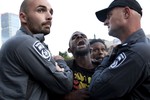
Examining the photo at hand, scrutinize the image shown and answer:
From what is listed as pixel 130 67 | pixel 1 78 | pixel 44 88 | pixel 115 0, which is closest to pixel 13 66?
pixel 1 78

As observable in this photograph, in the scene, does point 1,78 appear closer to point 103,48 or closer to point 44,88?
point 44,88

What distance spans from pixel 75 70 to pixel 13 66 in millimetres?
1264

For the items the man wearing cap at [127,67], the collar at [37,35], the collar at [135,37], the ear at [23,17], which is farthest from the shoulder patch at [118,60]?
the ear at [23,17]

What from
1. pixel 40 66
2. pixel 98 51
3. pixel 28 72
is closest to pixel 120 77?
pixel 40 66

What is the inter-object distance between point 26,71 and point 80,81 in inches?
38.6

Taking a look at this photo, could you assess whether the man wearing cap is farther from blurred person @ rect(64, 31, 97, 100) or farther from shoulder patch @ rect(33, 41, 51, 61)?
blurred person @ rect(64, 31, 97, 100)

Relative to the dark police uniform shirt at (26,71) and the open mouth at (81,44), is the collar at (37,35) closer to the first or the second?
the dark police uniform shirt at (26,71)

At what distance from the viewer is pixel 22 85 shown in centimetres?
272

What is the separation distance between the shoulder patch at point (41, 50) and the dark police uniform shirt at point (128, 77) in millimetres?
532

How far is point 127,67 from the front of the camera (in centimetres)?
278

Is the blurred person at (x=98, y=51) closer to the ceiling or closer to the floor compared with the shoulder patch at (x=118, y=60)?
closer to the floor

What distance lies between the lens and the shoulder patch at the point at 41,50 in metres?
2.82

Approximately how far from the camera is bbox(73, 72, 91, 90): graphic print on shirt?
141 inches

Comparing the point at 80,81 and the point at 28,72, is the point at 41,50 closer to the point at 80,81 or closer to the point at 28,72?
the point at 28,72
